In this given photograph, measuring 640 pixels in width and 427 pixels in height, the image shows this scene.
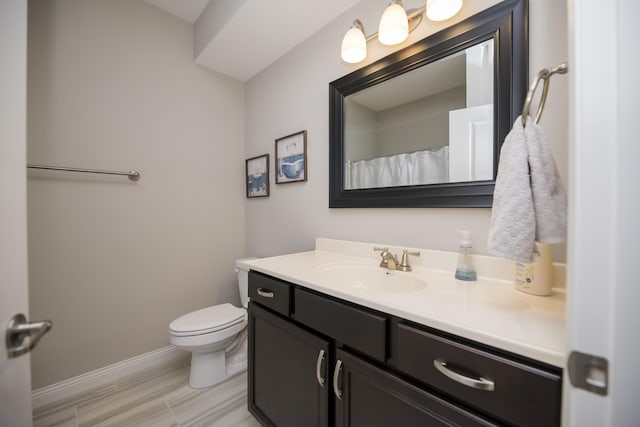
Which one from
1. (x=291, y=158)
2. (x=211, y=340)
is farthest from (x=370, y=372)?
(x=291, y=158)

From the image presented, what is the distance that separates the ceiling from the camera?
1357 mm

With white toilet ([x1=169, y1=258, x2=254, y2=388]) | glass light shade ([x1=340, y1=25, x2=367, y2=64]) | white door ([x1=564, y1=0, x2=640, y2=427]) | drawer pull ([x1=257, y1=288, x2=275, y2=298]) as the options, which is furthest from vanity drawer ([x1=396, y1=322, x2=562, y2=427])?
glass light shade ([x1=340, y1=25, x2=367, y2=64])

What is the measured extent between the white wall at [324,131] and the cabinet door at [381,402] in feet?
1.97

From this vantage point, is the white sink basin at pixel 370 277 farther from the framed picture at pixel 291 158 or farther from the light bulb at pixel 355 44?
the light bulb at pixel 355 44

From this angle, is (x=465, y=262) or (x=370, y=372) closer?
(x=370, y=372)

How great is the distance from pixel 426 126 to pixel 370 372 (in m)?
1.03

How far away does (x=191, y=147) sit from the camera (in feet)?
6.06

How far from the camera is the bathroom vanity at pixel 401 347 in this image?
478 millimetres

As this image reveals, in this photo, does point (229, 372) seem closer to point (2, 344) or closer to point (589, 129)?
point (2, 344)

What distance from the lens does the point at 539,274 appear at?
0.71 metres

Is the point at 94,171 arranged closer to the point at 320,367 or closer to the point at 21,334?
the point at 21,334

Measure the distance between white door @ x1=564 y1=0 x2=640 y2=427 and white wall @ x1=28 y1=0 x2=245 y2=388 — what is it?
2.07m

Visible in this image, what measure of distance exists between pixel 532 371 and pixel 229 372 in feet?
5.66

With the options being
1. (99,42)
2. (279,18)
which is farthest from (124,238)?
(279,18)
